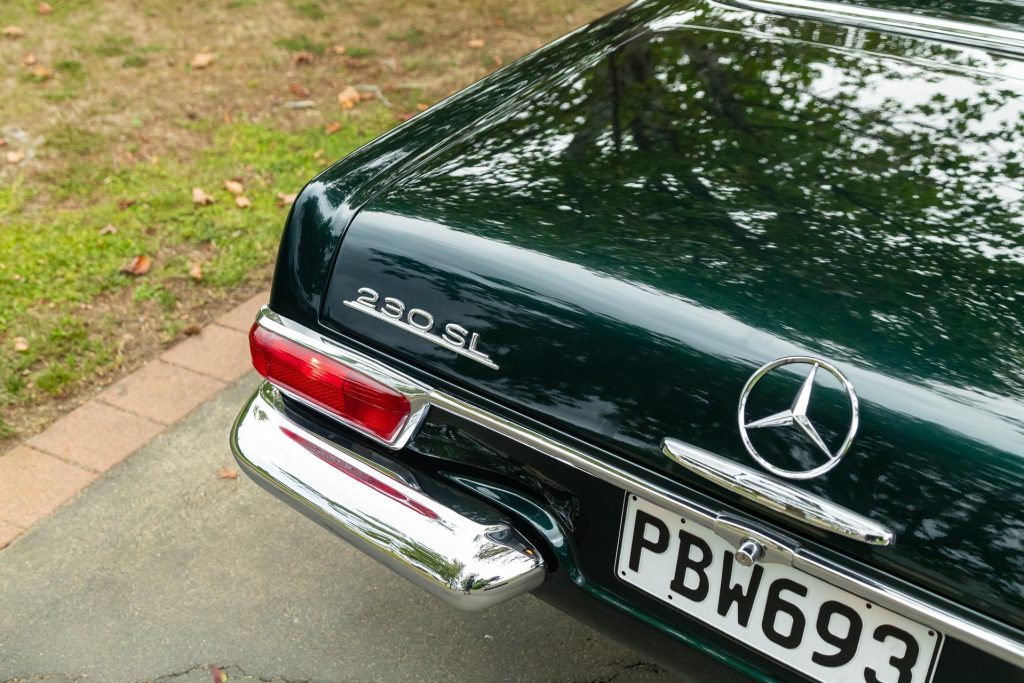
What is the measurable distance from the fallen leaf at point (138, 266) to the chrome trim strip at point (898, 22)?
2.36 m

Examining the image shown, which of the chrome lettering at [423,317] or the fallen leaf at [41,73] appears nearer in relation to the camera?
→ the chrome lettering at [423,317]

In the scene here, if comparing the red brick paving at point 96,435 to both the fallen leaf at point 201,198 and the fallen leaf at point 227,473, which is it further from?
the fallen leaf at point 201,198

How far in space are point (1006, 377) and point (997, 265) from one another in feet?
0.75

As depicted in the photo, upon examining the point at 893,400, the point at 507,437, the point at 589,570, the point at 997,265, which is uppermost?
the point at 997,265

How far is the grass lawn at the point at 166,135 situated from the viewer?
11.1 feet

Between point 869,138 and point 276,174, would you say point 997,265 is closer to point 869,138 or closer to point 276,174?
point 869,138

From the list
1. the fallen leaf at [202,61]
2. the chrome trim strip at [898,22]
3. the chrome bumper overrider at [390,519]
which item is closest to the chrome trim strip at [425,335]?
the chrome bumper overrider at [390,519]

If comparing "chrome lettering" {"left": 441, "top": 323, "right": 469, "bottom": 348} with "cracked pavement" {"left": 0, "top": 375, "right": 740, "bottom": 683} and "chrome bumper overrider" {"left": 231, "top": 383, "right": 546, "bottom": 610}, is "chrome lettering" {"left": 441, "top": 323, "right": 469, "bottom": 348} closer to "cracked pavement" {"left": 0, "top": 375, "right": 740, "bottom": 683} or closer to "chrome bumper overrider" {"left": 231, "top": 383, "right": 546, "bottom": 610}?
"chrome bumper overrider" {"left": 231, "top": 383, "right": 546, "bottom": 610}

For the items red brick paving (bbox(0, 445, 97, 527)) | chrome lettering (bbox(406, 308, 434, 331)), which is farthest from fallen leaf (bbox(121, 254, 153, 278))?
chrome lettering (bbox(406, 308, 434, 331))

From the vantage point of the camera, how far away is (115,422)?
299 centimetres

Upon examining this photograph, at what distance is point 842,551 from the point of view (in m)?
1.34

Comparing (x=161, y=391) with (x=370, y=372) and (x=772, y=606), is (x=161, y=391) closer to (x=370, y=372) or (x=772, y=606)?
(x=370, y=372)

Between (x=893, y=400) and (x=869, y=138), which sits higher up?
(x=869, y=138)

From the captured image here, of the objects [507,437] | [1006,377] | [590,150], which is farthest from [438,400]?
[1006,377]
